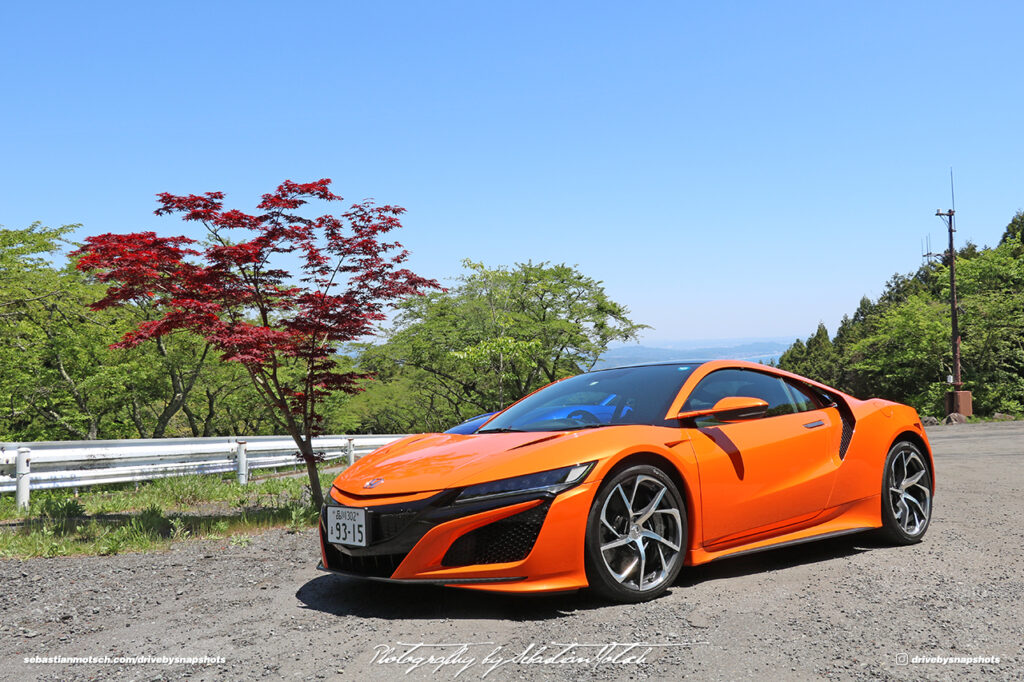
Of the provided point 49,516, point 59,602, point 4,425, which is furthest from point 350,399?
point 59,602

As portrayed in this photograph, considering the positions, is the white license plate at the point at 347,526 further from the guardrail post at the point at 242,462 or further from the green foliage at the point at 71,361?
the green foliage at the point at 71,361

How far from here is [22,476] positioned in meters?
9.45

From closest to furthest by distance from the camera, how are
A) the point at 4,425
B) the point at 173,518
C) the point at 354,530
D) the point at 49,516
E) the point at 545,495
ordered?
the point at 545,495
the point at 354,530
the point at 173,518
the point at 49,516
the point at 4,425

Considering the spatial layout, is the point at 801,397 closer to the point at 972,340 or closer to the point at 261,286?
the point at 261,286

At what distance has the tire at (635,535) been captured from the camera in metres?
4.01

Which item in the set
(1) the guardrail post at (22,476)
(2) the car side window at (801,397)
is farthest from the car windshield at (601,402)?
(1) the guardrail post at (22,476)

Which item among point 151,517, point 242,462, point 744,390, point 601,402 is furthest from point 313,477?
point 242,462

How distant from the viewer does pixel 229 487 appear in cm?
1131

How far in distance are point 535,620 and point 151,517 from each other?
18.1 ft

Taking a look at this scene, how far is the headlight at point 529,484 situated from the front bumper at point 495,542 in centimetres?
4

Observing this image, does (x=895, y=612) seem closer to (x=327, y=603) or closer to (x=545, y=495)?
(x=545, y=495)

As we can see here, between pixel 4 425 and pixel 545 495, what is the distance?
31.7m

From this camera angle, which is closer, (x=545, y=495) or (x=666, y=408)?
(x=545, y=495)

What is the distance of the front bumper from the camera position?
12.7 feet
